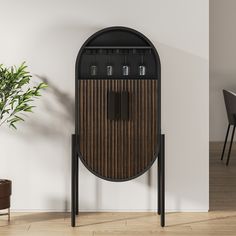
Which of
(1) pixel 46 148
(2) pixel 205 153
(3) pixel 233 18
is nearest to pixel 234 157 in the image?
(3) pixel 233 18

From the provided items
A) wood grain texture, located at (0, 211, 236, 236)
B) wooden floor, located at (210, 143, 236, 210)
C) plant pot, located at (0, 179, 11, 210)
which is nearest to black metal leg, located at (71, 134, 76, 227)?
wood grain texture, located at (0, 211, 236, 236)

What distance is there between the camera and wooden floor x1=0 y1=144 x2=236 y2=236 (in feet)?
10.9

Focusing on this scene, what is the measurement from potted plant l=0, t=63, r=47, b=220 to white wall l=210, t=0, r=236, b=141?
3.81 m

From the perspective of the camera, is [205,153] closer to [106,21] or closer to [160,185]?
[160,185]

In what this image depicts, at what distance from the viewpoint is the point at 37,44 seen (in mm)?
3736

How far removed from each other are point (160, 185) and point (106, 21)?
107cm

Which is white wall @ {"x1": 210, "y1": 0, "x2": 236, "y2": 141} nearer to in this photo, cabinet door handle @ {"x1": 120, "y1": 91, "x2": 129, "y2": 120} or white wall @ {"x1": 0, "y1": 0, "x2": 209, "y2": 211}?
white wall @ {"x1": 0, "y1": 0, "x2": 209, "y2": 211}

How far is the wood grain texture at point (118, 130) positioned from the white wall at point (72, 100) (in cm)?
27

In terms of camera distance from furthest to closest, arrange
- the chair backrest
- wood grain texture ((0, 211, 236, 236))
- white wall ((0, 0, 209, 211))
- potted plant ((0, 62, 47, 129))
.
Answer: the chair backrest
white wall ((0, 0, 209, 211))
potted plant ((0, 62, 47, 129))
wood grain texture ((0, 211, 236, 236))

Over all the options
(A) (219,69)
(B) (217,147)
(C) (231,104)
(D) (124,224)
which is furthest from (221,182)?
(A) (219,69)

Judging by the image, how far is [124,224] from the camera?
349 cm

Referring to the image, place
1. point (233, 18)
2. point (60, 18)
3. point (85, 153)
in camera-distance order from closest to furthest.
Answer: point (85, 153) → point (60, 18) → point (233, 18)

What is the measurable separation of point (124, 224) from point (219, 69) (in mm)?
4077

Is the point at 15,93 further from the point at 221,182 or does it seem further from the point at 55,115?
the point at 221,182
